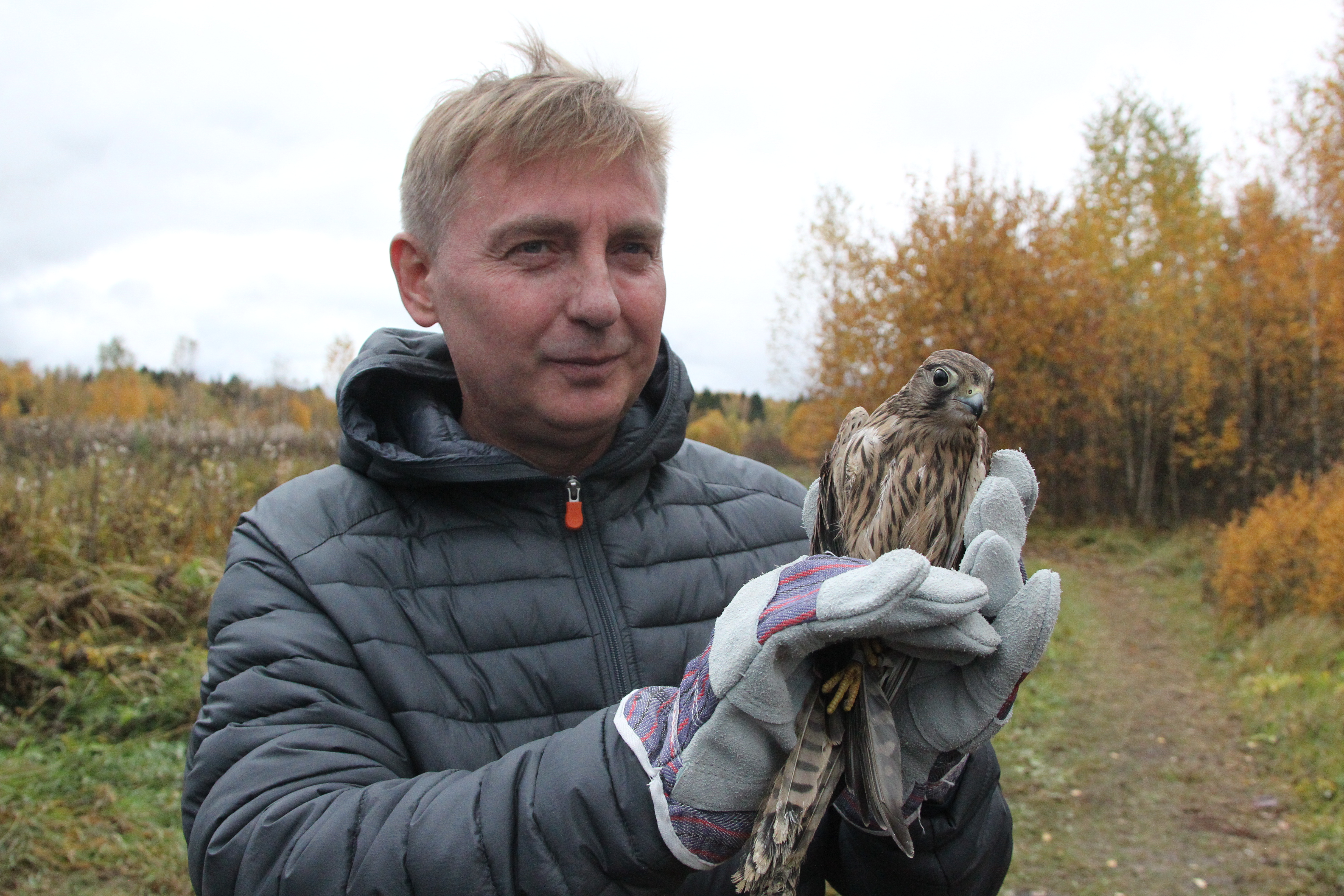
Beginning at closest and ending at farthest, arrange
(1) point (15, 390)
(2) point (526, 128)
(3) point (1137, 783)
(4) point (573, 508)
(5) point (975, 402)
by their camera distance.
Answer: (2) point (526, 128)
(4) point (573, 508)
(5) point (975, 402)
(3) point (1137, 783)
(1) point (15, 390)

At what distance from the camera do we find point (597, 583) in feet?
6.75

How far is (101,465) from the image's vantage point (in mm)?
8297

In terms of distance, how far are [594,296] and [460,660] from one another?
33.0 inches

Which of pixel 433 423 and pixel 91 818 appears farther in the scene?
pixel 91 818

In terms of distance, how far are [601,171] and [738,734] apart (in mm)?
1216

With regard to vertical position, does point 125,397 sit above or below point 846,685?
above

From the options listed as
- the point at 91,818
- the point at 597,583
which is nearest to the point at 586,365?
the point at 597,583

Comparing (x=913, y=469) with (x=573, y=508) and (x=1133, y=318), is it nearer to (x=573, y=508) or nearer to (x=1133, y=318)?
(x=573, y=508)

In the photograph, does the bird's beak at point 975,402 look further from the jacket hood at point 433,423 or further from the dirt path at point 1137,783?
the dirt path at point 1137,783

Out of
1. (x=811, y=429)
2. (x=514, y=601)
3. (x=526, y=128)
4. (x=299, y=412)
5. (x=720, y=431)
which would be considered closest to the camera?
(x=526, y=128)

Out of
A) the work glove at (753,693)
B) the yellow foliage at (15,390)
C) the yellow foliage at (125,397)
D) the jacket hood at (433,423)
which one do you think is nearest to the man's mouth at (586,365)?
the jacket hood at (433,423)

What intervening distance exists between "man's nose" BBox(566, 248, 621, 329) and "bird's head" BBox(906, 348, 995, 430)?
33.6 inches

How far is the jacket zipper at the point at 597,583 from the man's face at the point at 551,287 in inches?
6.6

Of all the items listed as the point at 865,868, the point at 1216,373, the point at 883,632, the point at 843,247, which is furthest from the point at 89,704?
the point at 1216,373
